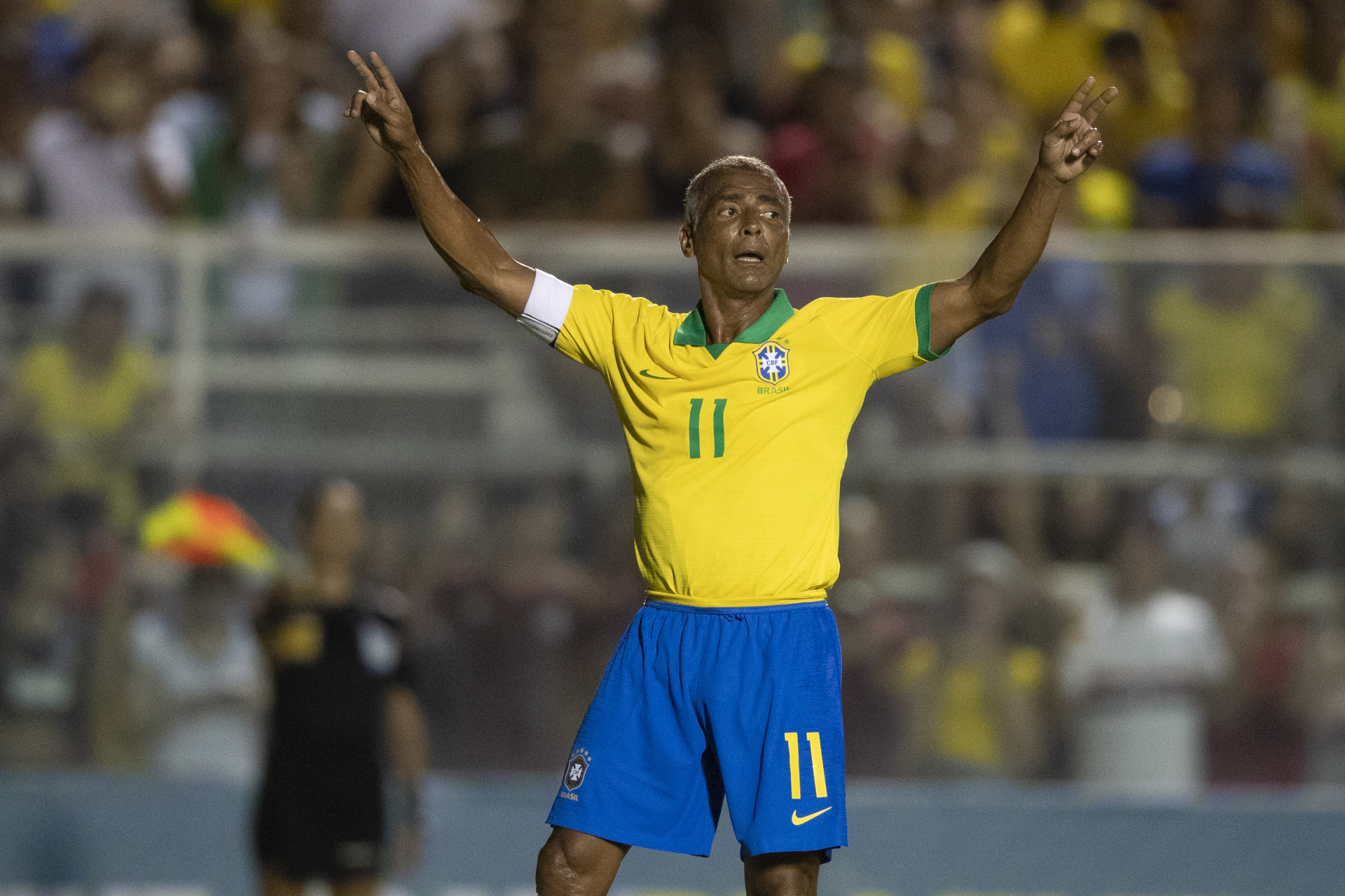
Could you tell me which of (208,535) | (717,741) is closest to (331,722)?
(208,535)

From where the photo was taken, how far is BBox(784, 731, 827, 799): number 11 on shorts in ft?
12.5

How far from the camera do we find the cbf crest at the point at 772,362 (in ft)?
13.0

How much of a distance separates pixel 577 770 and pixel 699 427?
31.7 inches

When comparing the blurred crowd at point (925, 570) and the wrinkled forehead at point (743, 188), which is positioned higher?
the wrinkled forehead at point (743, 188)

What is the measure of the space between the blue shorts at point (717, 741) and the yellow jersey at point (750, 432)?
0.10 m

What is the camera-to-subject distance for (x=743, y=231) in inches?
156

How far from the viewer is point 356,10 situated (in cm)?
932

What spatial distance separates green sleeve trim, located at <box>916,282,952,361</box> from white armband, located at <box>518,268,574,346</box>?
→ 0.82 meters

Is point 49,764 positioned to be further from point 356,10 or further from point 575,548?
point 356,10

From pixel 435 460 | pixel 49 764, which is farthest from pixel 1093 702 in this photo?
pixel 49 764

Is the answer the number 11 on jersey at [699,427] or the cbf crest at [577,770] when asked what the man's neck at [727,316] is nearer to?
the number 11 on jersey at [699,427]

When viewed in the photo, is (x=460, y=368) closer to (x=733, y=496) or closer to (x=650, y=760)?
(x=733, y=496)

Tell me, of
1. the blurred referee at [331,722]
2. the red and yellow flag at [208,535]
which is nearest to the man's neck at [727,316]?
the blurred referee at [331,722]

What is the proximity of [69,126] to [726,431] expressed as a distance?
18.7 feet
